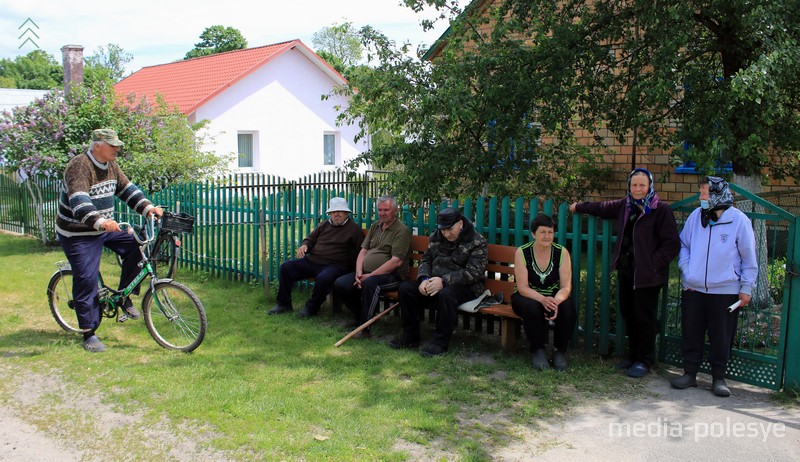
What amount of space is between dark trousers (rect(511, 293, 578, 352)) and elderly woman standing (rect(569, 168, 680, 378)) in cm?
45

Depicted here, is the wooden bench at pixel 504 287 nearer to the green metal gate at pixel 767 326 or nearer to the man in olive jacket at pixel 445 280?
the man in olive jacket at pixel 445 280

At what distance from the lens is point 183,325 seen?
6500mm

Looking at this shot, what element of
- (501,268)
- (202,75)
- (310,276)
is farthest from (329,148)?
(501,268)

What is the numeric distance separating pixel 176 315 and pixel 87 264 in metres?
0.97

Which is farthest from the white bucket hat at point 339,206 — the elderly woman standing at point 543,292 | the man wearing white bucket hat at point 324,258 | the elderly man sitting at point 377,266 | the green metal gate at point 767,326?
the green metal gate at point 767,326

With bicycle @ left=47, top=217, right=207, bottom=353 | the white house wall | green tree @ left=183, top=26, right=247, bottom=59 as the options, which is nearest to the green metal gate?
bicycle @ left=47, top=217, right=207, bottom=353

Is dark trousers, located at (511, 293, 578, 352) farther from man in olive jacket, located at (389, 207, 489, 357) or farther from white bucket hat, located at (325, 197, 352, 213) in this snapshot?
white bucket hat, located at (325, 197, 352, 213)

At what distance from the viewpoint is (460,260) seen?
6512 millimetres

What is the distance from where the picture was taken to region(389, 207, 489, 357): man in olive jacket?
6340 mm

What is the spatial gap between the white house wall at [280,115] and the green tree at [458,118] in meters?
17.6

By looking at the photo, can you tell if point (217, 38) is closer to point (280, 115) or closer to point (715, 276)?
point (280, 115)

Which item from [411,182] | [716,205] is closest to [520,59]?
[411,182]

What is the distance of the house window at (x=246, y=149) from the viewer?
84.0 ft

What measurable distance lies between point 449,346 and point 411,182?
68.6 inches
